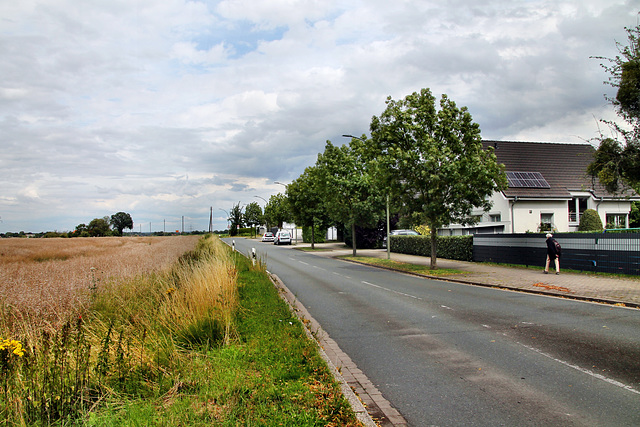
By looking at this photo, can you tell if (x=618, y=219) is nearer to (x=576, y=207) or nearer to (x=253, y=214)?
(x=576, y=207)

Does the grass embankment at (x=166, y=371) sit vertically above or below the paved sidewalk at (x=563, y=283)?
above

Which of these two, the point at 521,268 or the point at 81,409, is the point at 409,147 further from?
the point at 81,409

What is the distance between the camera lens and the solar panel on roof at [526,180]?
34.0 meters

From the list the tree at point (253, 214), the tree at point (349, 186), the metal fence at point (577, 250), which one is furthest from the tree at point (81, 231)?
the tree at point (253, 214)

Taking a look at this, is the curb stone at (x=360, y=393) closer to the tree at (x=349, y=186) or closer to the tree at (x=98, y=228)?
the tree at (x=349, y=186)

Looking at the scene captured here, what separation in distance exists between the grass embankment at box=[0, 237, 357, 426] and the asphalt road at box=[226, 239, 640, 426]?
3.65 ft

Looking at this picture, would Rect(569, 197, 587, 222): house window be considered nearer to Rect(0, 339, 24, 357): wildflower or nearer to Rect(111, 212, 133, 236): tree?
Rect(0, 339, 24, 357): wildflower

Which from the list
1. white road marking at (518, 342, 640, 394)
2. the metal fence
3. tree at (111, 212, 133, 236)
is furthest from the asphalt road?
tree at (111, 212, 133, 236)

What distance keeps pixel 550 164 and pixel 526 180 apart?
5.09 m

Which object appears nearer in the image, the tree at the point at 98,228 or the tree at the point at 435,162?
the tree at the point at 435,162

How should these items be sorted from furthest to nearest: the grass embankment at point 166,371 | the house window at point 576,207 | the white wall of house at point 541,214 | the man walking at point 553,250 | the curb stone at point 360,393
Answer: the house window at point 576,207
the white wall of house at point 541,214
the man walking at point 553,250
the curb stone at point 360,393
the grass embankment at point 166,371

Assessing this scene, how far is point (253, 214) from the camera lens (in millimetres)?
102812

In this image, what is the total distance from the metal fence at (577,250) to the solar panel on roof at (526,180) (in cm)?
1310

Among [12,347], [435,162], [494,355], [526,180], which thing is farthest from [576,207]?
[12,347]
